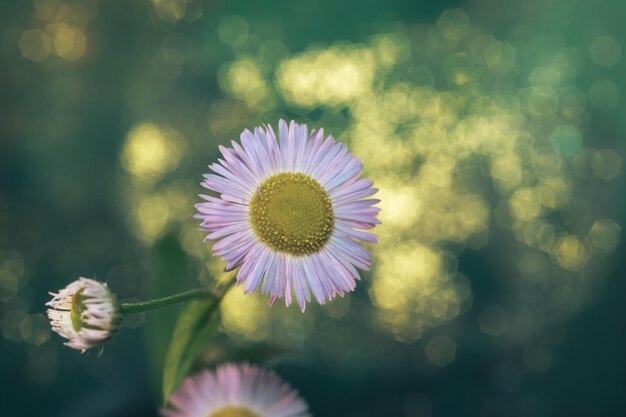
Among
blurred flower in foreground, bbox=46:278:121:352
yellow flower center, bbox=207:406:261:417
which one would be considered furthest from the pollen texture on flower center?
yellow flower center, bbox=207:406:261:417

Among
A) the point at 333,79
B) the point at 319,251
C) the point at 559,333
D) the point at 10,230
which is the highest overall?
the point at 333,79

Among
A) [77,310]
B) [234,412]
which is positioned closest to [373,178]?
[234,412]

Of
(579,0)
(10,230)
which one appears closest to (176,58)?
(10,230)

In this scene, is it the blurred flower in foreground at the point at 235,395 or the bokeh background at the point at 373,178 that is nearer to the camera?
the blurred flower in foreground at the point at 235,395

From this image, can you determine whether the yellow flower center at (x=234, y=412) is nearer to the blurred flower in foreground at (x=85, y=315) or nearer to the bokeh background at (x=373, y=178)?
the blurred flower in foreground at (x=85, y=315)

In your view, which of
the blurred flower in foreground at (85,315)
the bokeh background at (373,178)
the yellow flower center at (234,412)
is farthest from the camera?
the bokeh background at (373,178)

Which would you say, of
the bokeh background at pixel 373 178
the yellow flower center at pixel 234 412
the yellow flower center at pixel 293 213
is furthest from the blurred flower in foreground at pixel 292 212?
the bokeh background at pixel 373 178

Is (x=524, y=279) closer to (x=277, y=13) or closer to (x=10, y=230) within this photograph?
(x=277, y=13)
